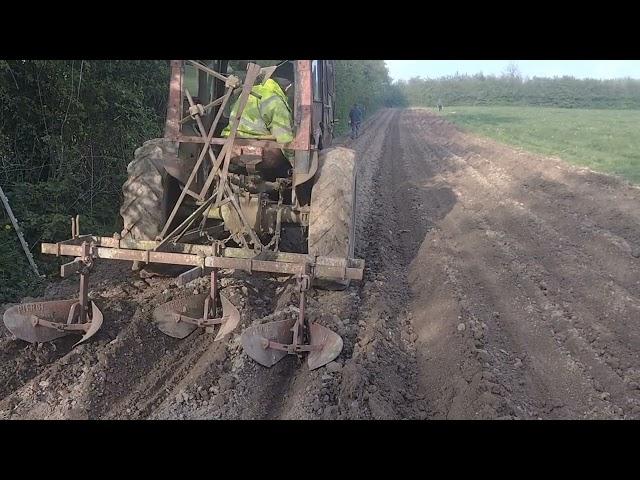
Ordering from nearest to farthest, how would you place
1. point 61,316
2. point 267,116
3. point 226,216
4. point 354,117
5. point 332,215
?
point 61,316 < point 332,215 < point 267,116 < point 226,216 < point 354,117

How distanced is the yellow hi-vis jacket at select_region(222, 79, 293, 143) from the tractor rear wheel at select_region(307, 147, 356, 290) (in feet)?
1.79

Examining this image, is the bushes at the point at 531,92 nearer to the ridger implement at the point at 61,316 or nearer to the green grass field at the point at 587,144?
the green grass field at the point at 587,144

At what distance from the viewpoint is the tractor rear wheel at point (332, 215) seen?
5.00 metres

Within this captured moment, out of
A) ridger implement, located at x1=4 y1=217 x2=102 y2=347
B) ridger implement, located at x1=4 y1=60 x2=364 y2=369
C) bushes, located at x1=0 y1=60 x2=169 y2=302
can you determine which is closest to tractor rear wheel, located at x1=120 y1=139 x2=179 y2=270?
ridger implement, located at x1=4 y1=60 x2=364 y2=369

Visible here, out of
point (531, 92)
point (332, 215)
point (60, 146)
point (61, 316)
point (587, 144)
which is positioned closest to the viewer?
point (61, 316)

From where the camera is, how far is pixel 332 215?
16.6 feet

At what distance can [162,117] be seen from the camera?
9.88 metres

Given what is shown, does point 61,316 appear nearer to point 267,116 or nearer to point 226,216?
point 226,216

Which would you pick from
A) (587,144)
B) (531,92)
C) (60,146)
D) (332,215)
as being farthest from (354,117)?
(531,92)

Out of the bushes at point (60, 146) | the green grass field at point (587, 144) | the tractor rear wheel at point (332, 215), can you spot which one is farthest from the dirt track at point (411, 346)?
the green grass field at point (587, 144)

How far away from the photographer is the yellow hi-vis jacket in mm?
5082

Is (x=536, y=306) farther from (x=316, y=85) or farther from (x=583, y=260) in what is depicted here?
(x=316, y=85)

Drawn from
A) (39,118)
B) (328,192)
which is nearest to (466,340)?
(328,192)

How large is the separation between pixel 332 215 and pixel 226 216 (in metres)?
1.16
